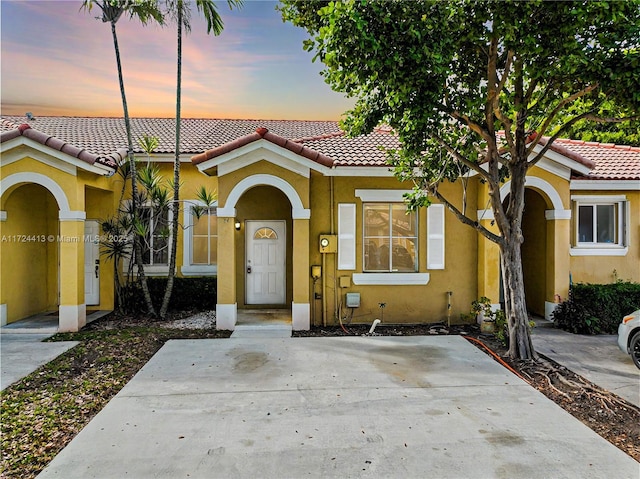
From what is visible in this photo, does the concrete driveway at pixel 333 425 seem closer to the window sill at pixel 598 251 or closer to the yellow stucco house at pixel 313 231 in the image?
the yellow stucco house at pixel 313 231

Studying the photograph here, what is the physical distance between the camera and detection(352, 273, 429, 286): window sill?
9.55 metres

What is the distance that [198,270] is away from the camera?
1157 cm

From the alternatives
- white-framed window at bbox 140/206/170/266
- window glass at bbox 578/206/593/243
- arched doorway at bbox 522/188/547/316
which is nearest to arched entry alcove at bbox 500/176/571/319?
arched doorway at bbox 522/188/547/316

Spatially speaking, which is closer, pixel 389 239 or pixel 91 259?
pixel 389 239

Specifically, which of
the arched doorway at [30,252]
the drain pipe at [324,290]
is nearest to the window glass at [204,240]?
the arched doorway at [30,252]

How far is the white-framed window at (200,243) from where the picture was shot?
11.6 m

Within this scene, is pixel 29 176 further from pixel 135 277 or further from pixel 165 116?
pixel 165 116

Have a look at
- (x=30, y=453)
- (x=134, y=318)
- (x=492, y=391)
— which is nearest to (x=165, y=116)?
(x=134, y=318)

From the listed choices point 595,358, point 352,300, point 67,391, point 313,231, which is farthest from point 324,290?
point 595,358

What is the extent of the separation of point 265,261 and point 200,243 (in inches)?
93.6

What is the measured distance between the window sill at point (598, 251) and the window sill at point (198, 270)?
33.1 ft

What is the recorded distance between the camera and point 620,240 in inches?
415

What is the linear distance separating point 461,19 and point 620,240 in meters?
8.22

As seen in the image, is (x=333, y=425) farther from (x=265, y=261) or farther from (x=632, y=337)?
(x=265, y=261)
